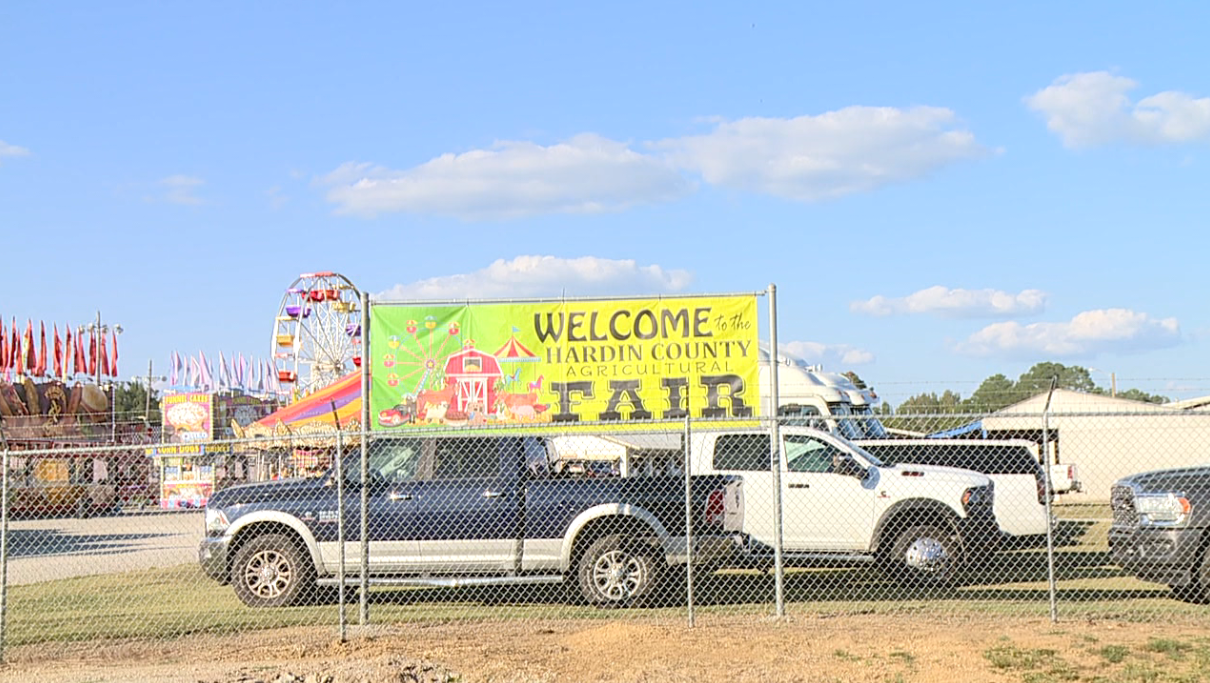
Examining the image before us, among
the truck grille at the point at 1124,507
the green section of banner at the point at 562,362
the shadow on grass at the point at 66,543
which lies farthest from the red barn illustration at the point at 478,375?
the shadow on grass at the point at 66,543

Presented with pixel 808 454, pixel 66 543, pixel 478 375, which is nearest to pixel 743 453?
pixel 808 454

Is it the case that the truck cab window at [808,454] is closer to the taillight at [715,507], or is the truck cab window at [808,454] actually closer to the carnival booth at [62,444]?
the taillight at [715,507]

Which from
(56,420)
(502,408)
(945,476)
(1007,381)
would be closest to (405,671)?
(502,408)

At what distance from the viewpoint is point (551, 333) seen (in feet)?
41.7

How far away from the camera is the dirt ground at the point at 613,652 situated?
28.3 feet

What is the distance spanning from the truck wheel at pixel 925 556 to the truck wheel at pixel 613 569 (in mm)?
3344

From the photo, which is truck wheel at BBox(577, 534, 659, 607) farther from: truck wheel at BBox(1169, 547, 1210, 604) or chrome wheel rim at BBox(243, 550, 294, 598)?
truck wheel at BBox(1169, 547, 1210, 604)

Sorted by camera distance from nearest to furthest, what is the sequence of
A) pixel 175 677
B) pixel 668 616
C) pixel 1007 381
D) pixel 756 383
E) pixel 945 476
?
pixel 175 677 < pixel 668 616 < pixel 756 383 < pixel 945 476 < pixel 1007 381

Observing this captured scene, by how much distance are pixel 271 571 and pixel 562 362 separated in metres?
3.72

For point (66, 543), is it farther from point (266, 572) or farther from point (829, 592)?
point (829, 592)

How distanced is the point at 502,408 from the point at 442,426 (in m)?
0.68

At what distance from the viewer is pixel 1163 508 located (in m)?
11.5

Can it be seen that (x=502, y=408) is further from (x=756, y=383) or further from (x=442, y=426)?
(x=756, y=383)

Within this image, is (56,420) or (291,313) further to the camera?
(291,313)
